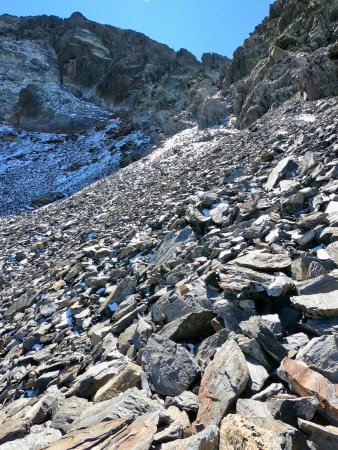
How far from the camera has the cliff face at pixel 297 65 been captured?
824 inches

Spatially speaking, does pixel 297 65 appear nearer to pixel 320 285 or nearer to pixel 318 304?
pixel 320 285

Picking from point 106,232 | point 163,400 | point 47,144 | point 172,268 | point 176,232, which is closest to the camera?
point 163,400

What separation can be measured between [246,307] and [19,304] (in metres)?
7.74

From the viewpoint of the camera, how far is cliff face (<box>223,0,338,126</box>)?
20922 millimetres

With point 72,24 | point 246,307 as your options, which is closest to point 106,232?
point 246,307

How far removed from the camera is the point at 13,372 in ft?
21.0

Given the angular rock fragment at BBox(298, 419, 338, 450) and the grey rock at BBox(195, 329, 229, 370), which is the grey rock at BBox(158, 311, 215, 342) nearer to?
the grey rock at BBox(195, 329, 229, 370)

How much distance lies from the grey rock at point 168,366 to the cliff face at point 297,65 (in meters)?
20.1

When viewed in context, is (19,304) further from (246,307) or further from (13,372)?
(246,307)

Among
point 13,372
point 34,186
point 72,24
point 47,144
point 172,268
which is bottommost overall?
point 13,372

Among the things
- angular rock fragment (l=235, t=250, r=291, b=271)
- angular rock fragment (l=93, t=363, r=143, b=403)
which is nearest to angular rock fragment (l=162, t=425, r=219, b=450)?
angular rock fragment (l=93, t=363, r=143, b=403)

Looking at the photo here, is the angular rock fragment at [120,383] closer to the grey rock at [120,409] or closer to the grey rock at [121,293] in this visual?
the grey rock at [120,409]

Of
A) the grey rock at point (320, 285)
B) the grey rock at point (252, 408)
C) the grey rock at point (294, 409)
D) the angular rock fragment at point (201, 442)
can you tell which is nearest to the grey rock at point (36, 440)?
the angular rock fragment at point (201, 442)

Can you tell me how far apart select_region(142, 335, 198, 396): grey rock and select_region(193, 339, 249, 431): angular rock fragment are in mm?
295
